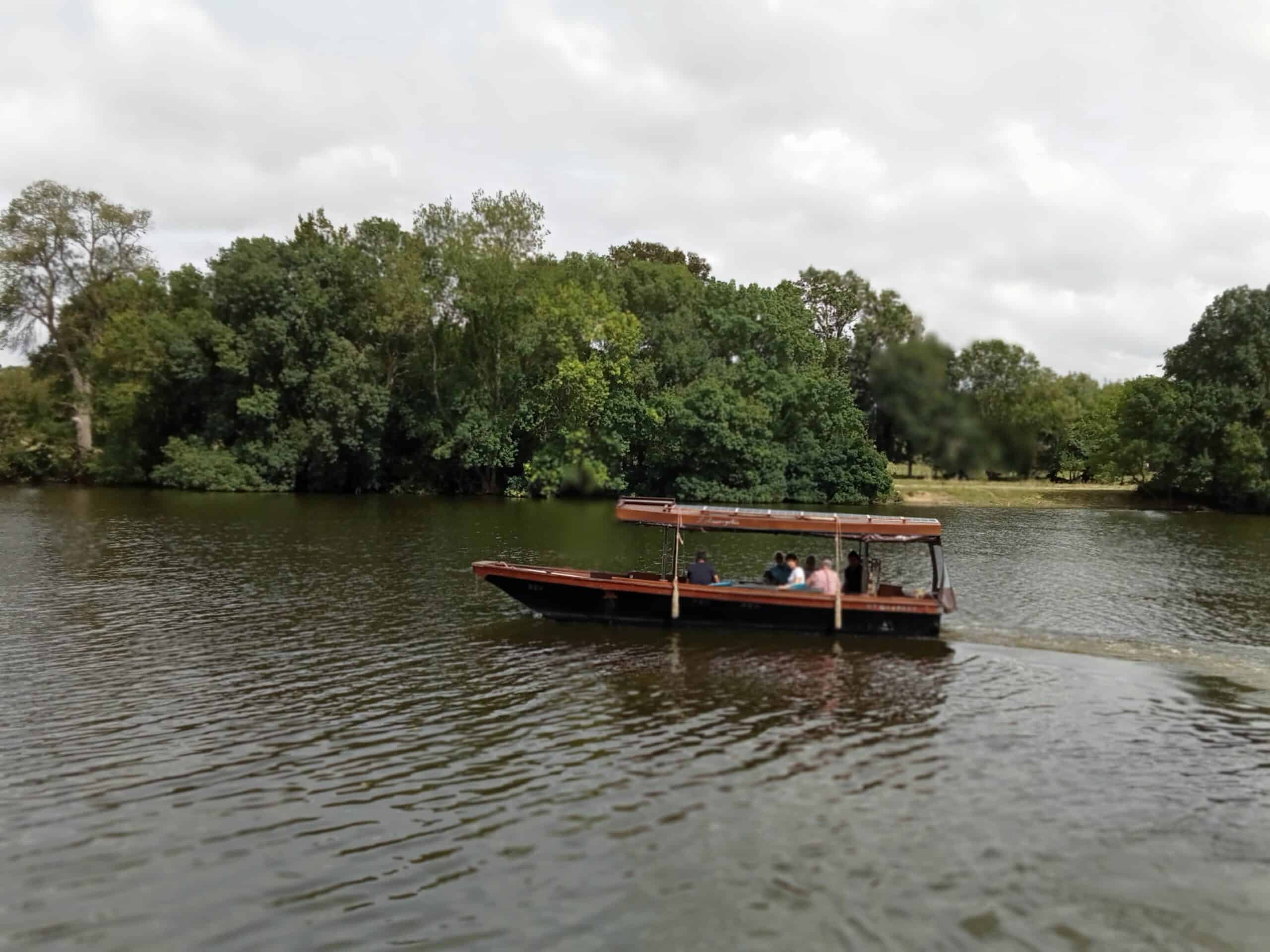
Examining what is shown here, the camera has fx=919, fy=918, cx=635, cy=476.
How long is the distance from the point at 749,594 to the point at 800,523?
7.68 ft

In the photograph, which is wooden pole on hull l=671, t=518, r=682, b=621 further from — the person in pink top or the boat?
the person in pink top

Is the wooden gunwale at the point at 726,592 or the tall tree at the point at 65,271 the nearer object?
the wooden gunwale at the point at 726,592

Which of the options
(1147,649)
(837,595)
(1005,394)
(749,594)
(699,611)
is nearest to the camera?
(1147,649)

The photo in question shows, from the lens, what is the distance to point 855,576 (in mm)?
25500

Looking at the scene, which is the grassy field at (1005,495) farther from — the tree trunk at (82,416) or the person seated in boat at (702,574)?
the tree trunk at (82,416)

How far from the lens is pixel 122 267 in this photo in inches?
3310

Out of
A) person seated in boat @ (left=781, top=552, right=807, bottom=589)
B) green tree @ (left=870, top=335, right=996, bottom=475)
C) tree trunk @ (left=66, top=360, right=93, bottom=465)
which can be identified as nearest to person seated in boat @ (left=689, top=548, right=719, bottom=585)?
person seated in boat @ (left=781, top=552, right=807, bottom=589)

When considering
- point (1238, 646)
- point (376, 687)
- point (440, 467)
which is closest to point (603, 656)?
point (376, 687)

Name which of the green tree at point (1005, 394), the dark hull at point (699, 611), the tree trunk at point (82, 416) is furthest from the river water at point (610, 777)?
the tree trunk at point (82, 416)

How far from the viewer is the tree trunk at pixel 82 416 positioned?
82625 millimetres

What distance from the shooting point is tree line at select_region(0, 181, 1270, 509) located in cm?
7088

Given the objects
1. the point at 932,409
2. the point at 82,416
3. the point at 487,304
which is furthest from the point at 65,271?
the point at 932,409

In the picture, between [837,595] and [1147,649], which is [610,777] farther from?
[1147,649]

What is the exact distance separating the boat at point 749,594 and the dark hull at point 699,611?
0.06 ft
